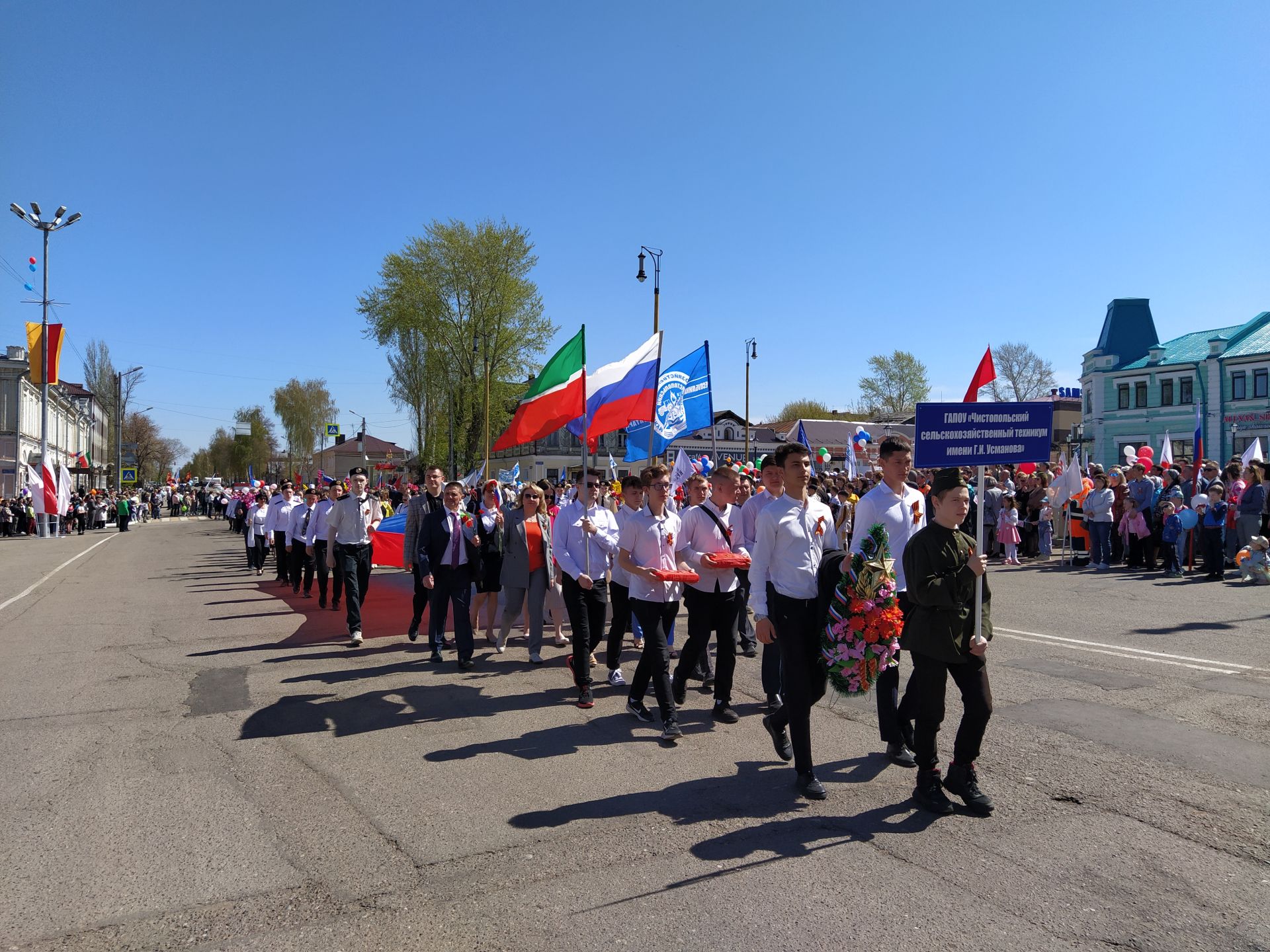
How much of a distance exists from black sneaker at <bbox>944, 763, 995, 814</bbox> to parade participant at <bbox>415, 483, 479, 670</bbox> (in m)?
5.12

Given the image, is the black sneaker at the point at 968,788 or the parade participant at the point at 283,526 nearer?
the black sneaker at the point at 968,788

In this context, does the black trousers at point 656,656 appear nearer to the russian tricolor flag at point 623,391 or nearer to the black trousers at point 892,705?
the black trousers at point 892,705

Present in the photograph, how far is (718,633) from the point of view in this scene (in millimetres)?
6758

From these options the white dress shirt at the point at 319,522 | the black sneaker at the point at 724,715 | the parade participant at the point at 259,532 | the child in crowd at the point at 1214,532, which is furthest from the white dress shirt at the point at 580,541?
the parade participant at the point at 259,532

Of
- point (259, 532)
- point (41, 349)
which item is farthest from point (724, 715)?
point (41, 349)

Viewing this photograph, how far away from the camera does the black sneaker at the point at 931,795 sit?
15.4ft

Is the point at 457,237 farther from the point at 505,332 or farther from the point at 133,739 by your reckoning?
the point at 133,739

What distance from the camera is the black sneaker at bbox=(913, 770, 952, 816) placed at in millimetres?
4703

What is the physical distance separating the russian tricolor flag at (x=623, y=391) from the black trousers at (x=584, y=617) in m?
3.29

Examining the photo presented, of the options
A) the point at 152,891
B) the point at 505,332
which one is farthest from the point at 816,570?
the point at 505,332

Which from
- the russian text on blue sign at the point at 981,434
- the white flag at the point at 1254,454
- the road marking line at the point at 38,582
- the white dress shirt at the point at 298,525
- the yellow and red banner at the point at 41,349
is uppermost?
the yellow and red banner at the point at 41,349

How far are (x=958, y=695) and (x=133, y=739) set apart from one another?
6.66 meters

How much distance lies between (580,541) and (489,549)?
6.12 ft

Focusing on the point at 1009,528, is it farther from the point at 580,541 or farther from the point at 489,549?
the point at 580,541
